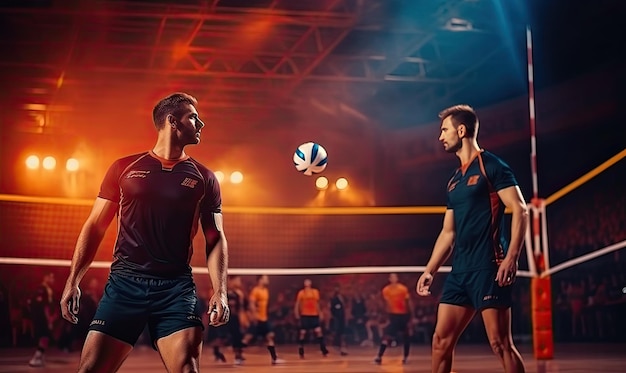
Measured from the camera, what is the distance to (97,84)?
19047mm

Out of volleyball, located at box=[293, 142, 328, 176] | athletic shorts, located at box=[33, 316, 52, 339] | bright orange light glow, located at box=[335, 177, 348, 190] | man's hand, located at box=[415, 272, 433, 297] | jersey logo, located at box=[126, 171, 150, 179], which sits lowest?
athletic shorts, located at box=[33, 316, 52, 339]

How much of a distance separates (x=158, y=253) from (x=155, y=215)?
178 mm

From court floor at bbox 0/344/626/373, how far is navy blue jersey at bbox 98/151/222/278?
637 cm

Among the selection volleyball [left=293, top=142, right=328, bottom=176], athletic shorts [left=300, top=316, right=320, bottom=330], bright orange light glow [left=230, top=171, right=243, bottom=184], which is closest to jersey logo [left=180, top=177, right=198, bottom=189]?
volleyball [left=293, top=142, right=328, bottom=176]

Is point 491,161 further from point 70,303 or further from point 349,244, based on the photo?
point 349,244

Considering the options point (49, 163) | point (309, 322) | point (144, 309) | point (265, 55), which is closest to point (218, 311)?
point (144, 309)

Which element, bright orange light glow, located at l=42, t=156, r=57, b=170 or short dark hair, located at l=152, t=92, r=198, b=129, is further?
bright orange light glow, located at l=42, t=156, r=57, b=170

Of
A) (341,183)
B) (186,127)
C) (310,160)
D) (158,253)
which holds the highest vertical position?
(341,183)

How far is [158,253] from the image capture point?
362 centimetres

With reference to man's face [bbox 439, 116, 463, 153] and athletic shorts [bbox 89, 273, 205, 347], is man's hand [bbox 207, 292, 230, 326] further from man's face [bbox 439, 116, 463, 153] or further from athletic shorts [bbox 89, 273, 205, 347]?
man's face [bbox 439, 116, 463, 153]

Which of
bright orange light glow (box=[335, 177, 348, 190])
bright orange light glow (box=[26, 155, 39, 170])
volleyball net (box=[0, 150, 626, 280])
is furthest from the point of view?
bright orange light glow (box=[335, 177, 348, 190])

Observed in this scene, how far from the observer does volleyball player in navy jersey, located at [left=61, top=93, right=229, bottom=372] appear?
3498mm

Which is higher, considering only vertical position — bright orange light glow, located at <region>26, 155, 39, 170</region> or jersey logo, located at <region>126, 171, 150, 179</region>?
bright orange light glow, located at <region>26, 155, 39, 170</region>

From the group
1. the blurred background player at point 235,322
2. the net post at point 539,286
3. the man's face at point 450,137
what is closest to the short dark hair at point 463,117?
the man's face at point 450,137
